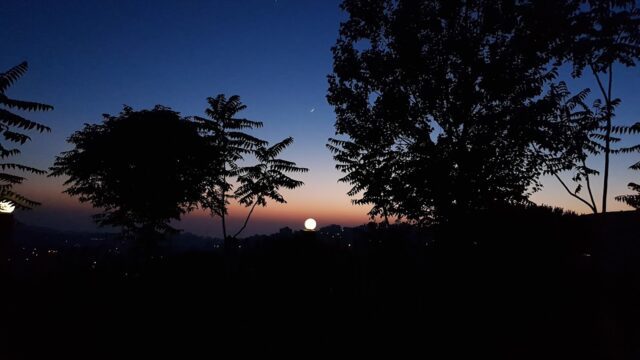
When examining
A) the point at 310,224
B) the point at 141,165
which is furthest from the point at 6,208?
the point at 141,165

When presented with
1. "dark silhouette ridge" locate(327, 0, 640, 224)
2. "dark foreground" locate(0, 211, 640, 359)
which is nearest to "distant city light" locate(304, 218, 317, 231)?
"dark foreground" locate(0, 211, 640, 359)

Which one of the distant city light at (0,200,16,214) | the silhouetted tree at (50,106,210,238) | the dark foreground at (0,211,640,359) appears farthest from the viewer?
the silhouetted tree at (50,106,210,238)

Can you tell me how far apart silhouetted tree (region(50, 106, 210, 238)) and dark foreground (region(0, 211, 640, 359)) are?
22.0 feet

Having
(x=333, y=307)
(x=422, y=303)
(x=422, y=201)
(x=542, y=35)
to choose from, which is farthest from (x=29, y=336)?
(x=542, y=35)

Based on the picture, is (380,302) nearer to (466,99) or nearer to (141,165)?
(466,99)

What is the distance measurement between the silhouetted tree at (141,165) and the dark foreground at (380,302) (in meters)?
6.71

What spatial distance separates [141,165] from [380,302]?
16300mm

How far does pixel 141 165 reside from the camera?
1908 cm

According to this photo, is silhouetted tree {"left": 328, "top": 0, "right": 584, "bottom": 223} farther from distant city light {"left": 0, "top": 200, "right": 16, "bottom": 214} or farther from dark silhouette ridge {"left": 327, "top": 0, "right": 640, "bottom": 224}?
distant city light {"left": 0, "top": 200, "right": 16, "bottom": 214}

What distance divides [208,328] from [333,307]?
313 cm

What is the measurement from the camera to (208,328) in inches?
321

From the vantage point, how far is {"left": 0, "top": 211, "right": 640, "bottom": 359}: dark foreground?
7.19 metres

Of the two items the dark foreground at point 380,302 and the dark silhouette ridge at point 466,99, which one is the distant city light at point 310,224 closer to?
the dark foreground at point 380,302

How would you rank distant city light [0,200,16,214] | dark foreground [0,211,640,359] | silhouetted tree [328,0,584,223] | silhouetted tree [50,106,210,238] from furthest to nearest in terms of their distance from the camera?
1. silhouetted tree [50,106,210,238]
2. silhouetted tree [328,0,584,223]
3. distant city light [0,200,16,214]
4. dark foreground [0,211,640,359]
